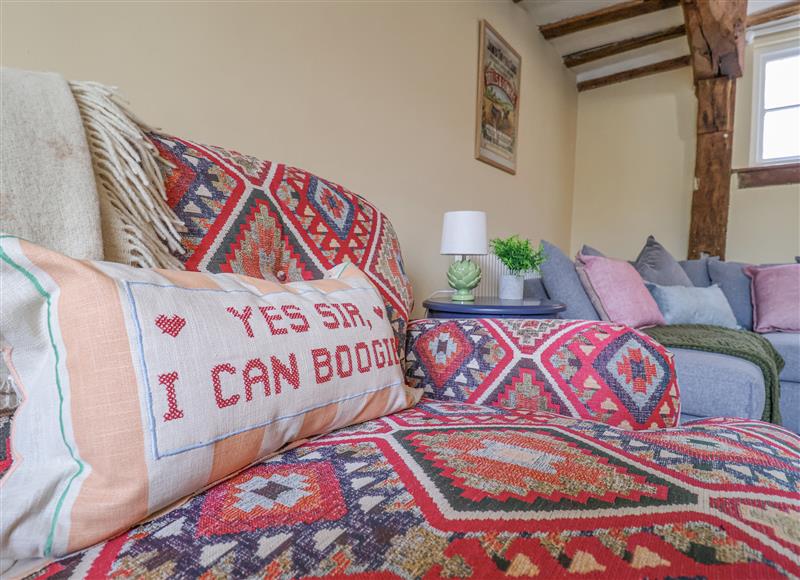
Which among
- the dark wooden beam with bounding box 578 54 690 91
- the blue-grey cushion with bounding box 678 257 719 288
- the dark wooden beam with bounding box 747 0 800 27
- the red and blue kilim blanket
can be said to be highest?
the dark wooden beam with bounding box 747 0 800 27

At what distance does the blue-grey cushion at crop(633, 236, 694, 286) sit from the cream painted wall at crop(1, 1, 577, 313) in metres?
0.85

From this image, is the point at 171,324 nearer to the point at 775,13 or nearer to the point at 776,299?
the point at 776,299

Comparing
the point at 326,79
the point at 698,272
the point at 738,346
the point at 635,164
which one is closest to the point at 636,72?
the point at 635,164

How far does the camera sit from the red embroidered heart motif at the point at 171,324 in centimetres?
42

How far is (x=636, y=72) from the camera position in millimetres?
3656

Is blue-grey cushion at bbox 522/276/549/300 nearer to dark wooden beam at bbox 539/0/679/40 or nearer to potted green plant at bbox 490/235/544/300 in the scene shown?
potted green plant at bbox 490/235/544/300

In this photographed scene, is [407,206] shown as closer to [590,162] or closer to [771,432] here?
[771,432]

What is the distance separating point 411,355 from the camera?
0.89 m

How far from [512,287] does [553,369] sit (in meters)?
0.87

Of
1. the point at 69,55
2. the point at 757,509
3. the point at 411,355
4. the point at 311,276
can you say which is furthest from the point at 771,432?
the point at 69,55

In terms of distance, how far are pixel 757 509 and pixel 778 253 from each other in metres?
3.75

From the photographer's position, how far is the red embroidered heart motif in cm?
42

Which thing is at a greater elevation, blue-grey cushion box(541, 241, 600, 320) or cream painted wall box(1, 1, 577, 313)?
cream painted wall box(1, 1, 577, 313)

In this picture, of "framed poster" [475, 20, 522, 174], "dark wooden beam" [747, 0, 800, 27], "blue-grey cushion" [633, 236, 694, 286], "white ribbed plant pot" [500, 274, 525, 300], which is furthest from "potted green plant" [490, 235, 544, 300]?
"dark wooden beam" [747, 0, 800, 27]
